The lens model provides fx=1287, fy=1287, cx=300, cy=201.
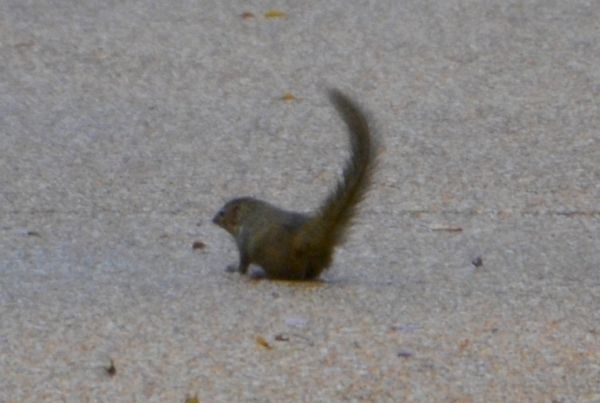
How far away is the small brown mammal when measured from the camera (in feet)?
17.5

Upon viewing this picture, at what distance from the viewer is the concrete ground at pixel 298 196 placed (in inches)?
178

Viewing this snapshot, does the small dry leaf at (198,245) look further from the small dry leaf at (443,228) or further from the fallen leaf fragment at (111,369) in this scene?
the fallen leaf fragment at (111,369)

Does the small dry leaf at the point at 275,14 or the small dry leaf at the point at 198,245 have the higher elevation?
the small dry leaf at the point at 198,245

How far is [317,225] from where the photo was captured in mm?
5352

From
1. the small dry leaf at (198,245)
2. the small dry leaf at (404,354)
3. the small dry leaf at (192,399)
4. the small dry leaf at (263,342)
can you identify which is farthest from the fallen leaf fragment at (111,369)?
the small dry leaf at (198,245)

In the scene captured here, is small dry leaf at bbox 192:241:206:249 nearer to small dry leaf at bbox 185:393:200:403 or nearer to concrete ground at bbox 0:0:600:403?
concrete ground at bbox 0:0:600:403

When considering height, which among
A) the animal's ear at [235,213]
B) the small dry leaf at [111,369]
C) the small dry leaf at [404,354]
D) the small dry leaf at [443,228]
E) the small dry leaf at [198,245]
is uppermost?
the small dry leaf at [404,354]

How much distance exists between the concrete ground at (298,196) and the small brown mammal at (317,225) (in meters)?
0.13

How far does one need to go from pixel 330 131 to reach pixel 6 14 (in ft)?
11.5

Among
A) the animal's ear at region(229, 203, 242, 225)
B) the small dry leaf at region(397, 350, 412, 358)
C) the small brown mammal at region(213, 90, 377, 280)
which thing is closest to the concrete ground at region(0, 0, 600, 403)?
the small dry leaf at region(397, 350, 412, 358)

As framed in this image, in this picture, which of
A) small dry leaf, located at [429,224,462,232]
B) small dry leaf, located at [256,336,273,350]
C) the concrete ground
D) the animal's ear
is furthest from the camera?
small dry leaf, located at [429,224,462,232]

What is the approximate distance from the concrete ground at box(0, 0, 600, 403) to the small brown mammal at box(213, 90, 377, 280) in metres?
0.13

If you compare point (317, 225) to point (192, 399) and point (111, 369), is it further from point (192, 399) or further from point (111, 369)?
point (192, 399)

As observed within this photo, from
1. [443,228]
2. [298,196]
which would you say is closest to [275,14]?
[298,196]
